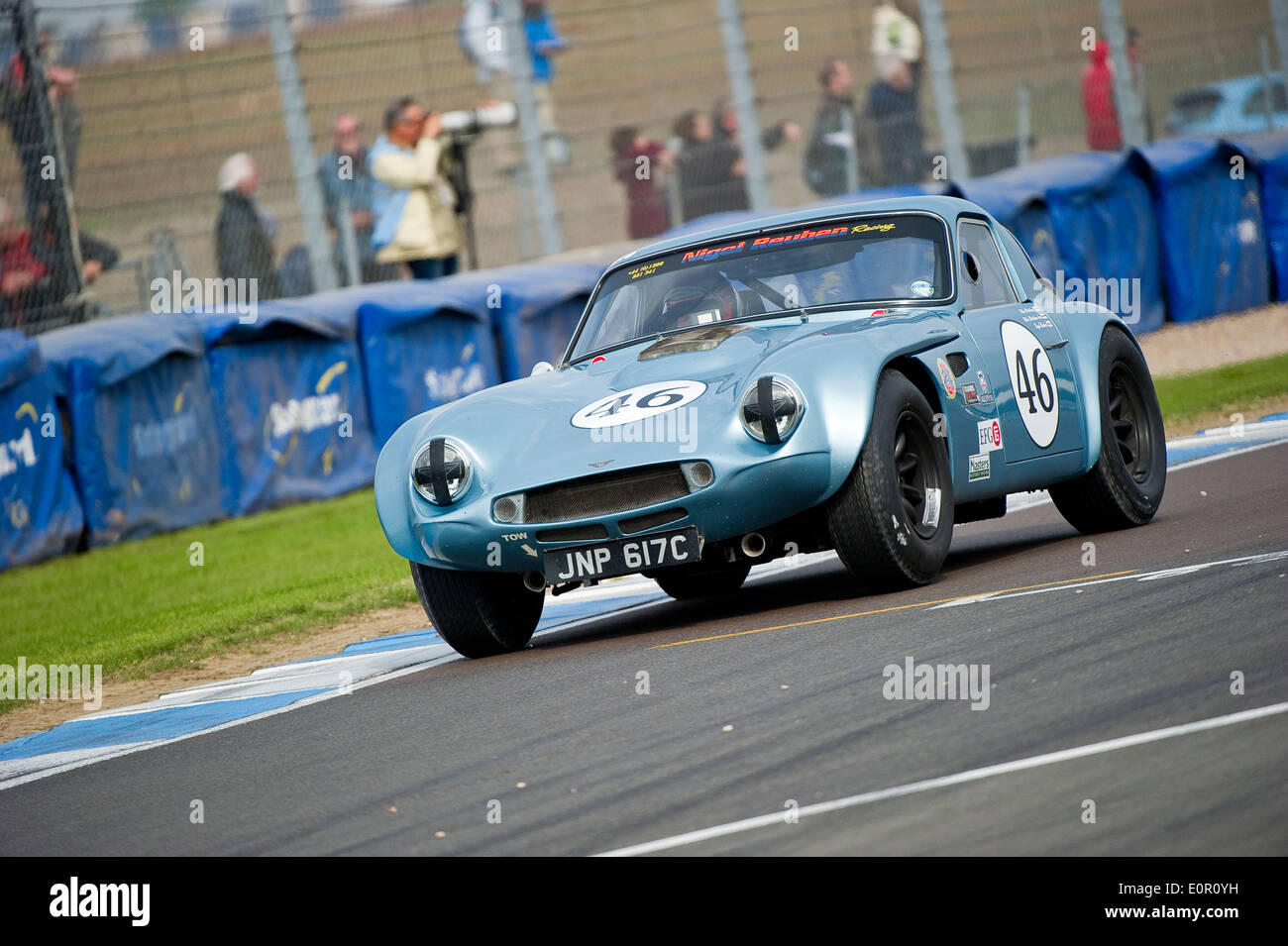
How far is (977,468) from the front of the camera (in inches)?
→ 274

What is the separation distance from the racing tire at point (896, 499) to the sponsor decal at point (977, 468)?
21 centimetres

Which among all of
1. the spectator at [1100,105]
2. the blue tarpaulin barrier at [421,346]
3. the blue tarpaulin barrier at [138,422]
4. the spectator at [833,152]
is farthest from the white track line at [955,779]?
the spectator at [1100,105]

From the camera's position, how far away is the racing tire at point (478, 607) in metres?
6.82

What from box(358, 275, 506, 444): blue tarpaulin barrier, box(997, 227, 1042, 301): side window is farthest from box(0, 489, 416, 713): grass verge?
box(997, 227, 1042, 301): side window

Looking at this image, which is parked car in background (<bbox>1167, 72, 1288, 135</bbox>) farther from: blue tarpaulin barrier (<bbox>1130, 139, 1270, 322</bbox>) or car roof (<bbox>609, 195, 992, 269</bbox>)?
car roof (<bbox>609, 195, 992, 269</bbox>)

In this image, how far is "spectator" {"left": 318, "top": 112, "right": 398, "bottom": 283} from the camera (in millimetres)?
15906

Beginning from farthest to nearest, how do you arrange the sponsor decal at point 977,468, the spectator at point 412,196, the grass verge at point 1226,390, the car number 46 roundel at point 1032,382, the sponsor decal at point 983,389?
the spectator at point 412,196, the grass verge at point 1226,390, the car number 46 roundel at point 1032,382, the sponsor decal at point 983,389, the sponsor decal at point 977,468

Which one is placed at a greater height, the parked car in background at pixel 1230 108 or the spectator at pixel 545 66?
the spectator at pixel 545 66

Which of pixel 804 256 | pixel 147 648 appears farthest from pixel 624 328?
pixel 147 648

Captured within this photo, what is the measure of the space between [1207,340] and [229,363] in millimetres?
9540

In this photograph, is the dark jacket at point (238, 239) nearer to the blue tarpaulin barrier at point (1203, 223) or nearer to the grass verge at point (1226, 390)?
the grass verge at point (1226, 390)

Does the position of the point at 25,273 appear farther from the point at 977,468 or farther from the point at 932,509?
the point at 932,509

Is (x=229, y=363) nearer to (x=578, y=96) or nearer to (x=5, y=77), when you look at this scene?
(x=5, y=77)

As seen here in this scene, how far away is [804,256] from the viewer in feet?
24.4
